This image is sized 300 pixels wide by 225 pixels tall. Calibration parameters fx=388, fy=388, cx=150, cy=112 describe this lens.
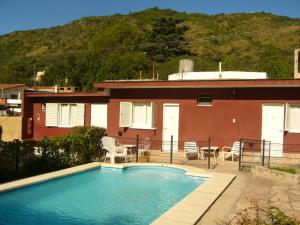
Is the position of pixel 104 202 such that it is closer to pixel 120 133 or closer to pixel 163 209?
pixel 163 209

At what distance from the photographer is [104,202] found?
31.2 feet

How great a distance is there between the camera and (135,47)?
56.1m

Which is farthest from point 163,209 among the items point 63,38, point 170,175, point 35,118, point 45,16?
point 63,38

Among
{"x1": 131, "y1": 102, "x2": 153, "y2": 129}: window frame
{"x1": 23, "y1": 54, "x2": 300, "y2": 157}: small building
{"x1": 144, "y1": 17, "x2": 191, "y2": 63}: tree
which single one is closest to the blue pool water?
{"x1": 23, "y1": 54, "x2": 300, "y2": 157}: small building

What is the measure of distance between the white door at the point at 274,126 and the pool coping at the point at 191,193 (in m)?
4.20

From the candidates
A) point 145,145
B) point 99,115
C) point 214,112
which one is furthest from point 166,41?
point 214,112

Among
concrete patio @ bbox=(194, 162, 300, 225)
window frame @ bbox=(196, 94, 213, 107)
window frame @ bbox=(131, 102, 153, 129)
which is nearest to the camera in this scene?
concrete patio @ bbox=(194, 162, 300, 225)

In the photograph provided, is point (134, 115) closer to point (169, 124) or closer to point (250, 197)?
point (169, 124)

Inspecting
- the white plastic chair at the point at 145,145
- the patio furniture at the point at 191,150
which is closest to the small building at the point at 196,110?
the white plastic chair at the point at 145,145

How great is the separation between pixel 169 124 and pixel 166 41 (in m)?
41.7

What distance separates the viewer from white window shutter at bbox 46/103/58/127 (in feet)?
69.7

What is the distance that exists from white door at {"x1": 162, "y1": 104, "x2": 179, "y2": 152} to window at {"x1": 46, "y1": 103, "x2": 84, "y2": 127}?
5001 mm

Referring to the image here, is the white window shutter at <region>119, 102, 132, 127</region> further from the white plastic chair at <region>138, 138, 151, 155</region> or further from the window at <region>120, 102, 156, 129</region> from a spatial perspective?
the white plastic chair at <region>138, 138, 151, 155</region>

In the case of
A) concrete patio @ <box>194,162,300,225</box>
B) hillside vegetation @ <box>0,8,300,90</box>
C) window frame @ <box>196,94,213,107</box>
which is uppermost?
hillside vegetation @ <box>0,8,300,90</box>
